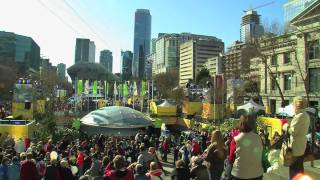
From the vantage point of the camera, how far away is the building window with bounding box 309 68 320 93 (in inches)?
1953

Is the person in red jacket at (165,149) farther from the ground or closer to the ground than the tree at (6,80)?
closer to the ground

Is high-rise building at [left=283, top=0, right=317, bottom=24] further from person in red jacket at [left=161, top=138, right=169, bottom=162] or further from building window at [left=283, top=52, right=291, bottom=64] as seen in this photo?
person in red jacket at [left=161, top=138, right=169, bottom=162]

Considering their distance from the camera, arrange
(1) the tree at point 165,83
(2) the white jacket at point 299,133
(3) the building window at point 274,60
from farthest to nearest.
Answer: (1) the tree at point 165,83
(3) the building window at point 274,60
(2) the white jacket at point 299,133

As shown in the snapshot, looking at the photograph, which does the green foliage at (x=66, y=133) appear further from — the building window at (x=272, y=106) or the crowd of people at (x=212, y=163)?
the building window at (x=272, y=106)

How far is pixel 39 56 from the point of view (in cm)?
19638

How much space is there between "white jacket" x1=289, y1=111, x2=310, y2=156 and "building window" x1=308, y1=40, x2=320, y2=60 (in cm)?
4594

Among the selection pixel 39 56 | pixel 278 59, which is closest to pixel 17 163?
pixel 278 59

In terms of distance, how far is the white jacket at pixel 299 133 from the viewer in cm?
609

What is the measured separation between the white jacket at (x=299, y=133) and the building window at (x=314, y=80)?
46.6m

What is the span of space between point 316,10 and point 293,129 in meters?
46.9

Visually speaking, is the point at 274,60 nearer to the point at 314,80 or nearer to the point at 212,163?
the point at 314,80

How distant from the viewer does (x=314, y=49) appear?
50.2 metres

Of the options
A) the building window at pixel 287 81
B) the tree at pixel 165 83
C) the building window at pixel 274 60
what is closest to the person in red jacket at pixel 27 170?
the building window at pixel 287 81

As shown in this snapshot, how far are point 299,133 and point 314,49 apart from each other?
47675 millimetres
